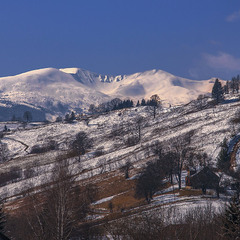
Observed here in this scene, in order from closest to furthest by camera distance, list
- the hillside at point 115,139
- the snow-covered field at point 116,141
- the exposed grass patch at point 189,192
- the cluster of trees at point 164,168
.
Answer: the exposed grass patch at point 189,192, the cluster of trees at point 164,168, the snow-covered field at point 116,141, the hillside at point 115,139

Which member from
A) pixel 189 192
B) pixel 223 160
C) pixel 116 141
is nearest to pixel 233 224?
pixel 189 192

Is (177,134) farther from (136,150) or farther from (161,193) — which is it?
(161,193)

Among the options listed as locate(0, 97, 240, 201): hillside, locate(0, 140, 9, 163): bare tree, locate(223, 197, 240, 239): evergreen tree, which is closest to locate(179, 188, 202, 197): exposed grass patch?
locate(0, 97, 240, 201): hillside

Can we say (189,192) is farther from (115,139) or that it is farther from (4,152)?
(4,152)

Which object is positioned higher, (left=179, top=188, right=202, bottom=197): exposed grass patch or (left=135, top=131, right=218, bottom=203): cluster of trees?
(left=135, top=131, right=218, bottom=203): cluster of trees

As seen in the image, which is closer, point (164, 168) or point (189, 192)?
point (189, 192)

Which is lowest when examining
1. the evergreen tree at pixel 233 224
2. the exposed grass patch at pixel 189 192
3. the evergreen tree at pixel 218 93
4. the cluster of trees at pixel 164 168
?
the exposed grass patch at pixel 189 192

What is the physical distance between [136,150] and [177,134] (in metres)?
17.9

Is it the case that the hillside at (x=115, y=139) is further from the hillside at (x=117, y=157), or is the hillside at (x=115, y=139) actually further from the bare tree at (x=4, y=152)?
the bare tree at (x=4, y=152)

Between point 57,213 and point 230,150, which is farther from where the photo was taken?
point 230,150

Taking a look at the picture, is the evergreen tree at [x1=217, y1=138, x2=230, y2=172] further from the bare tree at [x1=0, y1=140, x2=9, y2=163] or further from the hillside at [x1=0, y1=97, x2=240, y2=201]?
the bare tree at [x1=0, y1=140, x2=9, y2=163]

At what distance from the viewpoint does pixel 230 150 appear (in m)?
94.0

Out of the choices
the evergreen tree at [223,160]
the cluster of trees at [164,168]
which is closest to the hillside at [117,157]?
the cluster of trees at [164,168]

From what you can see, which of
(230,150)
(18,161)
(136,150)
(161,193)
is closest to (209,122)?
(136,150)
